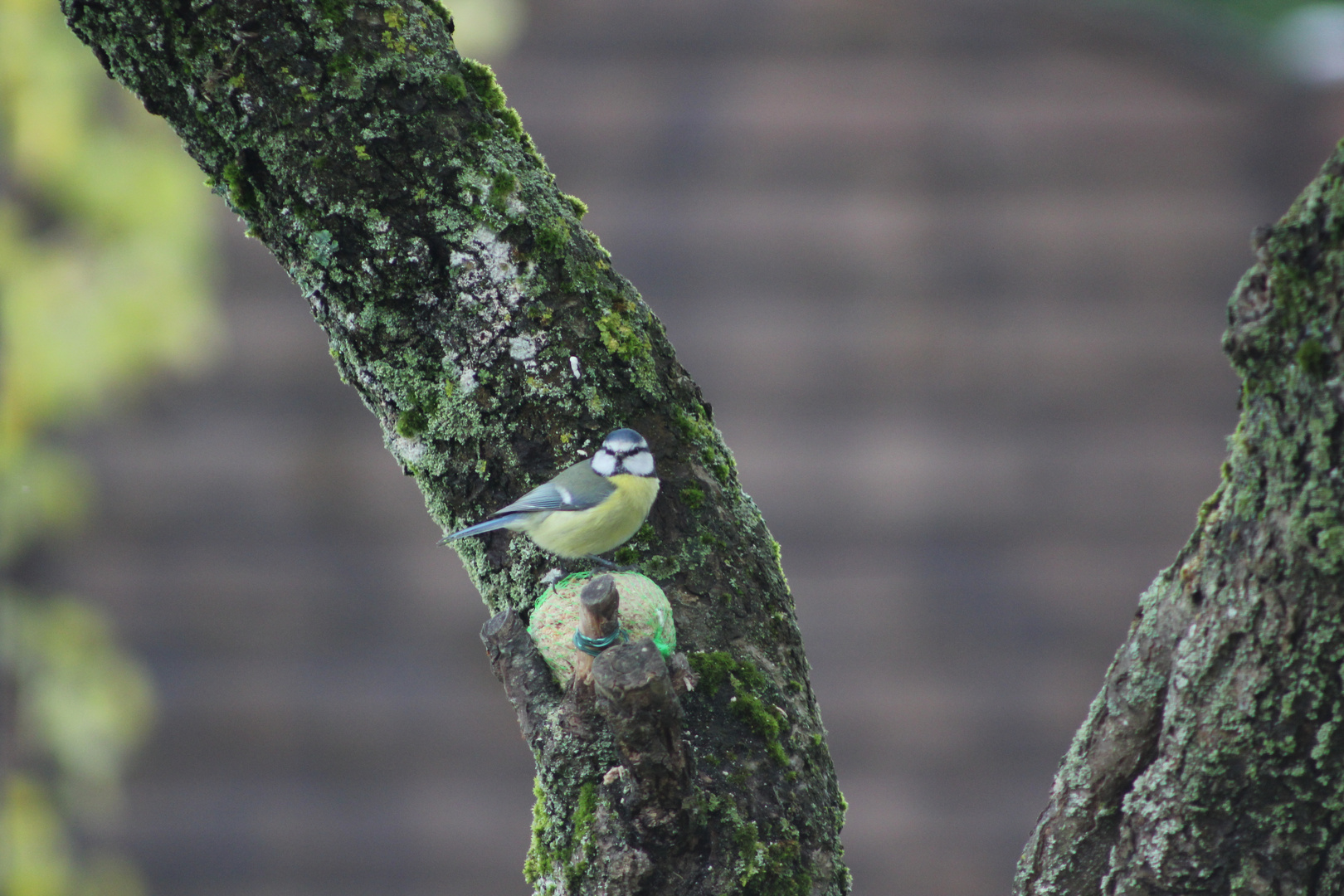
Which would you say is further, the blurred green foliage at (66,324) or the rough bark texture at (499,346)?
the blurred green foliage at (66,324)

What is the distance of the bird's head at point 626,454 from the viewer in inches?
71.1

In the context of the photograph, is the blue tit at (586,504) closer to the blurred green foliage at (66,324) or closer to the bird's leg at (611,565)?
the bird's leg at (611,565)

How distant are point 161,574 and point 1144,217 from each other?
4.63 metres

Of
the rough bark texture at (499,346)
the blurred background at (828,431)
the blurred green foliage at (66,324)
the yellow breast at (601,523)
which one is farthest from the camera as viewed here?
the blurred background at (828,431)

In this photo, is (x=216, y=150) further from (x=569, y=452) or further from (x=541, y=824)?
(x=541, y=824)

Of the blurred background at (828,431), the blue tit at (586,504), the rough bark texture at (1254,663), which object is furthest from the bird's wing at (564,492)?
the blurred background at (828,431)

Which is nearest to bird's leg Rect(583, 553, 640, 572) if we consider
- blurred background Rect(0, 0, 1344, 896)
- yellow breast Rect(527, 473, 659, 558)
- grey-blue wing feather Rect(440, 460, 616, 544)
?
yellow breast Rect(527, 473, 659, 558)

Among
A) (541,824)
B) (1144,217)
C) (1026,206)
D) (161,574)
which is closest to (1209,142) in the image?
(1144,217)

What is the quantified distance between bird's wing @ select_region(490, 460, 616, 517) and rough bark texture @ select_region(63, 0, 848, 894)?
0.08 feet

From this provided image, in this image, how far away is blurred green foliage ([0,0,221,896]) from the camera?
3865mm

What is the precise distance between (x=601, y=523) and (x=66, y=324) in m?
2.82

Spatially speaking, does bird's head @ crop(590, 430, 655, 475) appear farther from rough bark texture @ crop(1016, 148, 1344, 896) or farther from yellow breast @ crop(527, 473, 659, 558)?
rough bark texture @ crop(1016, 148, 1344, 896)

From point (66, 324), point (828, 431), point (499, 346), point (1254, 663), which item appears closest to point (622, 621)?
point (499, 346)

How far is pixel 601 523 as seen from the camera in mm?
1866
